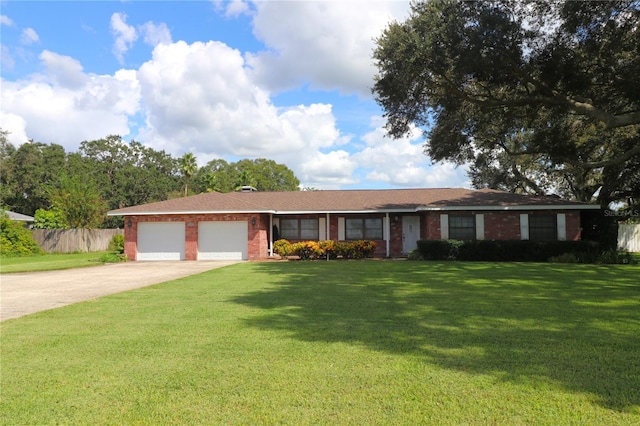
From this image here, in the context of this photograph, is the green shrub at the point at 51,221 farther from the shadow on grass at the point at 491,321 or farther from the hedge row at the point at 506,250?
the hedge row at the point at 506,250

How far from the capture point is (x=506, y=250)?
20.0 meters

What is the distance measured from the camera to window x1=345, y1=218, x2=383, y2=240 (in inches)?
943

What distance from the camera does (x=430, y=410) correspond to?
3.79 metres

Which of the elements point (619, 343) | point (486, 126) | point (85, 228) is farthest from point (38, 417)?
point (85, 228)

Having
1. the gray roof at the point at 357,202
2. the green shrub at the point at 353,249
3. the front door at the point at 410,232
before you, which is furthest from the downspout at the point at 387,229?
the green shrub at the point at 353,249

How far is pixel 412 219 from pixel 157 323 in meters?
18.3

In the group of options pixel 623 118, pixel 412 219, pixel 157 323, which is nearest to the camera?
pixel 157 323

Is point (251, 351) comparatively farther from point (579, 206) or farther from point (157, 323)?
point (579, 206)

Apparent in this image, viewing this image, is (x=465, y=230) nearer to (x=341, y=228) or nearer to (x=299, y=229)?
(x=341, y=228)

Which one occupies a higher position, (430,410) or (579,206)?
(579,206)

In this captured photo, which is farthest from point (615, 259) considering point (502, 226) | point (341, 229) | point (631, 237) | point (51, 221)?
point (51, 221)

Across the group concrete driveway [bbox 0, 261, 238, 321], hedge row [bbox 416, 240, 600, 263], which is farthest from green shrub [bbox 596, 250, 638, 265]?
concrete driveway [bbox 0, 261, 238, 321]

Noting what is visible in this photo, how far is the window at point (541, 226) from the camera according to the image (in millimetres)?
21391

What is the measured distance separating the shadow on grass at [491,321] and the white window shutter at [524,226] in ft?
24.9
